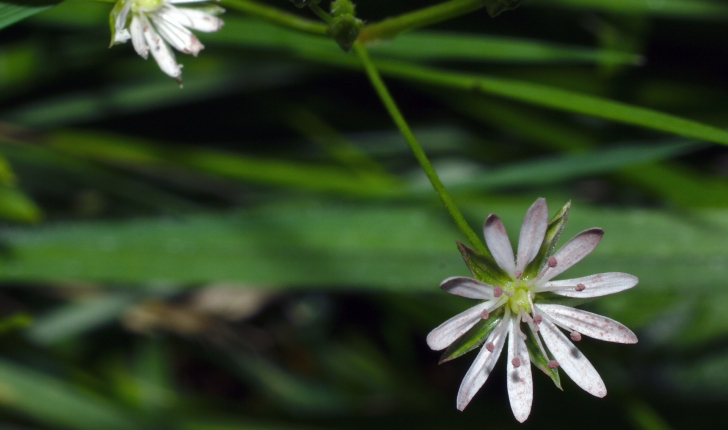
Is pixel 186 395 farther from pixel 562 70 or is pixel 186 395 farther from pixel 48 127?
pixel 562 70

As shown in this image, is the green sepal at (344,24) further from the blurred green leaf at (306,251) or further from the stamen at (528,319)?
the blurred green leaf at (306,251)

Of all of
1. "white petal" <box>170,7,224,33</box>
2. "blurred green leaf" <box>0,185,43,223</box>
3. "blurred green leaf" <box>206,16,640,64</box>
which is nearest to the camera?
"white petal" <box>170,7,224,33</box>

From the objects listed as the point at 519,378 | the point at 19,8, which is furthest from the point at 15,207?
the point at 519,378

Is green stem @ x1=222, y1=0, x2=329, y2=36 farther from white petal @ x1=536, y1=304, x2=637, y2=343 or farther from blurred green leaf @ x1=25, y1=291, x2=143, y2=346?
blurred green leaf @ x1=25, y1=291, x2=143, y2=346

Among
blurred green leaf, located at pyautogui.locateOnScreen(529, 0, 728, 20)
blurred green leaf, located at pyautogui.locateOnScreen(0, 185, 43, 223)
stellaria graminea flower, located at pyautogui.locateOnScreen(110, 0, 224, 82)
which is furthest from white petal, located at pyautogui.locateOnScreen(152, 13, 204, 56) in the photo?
blurred green leaf, located at pyautogui.locateOnScreen(529, 0, 728, 20)

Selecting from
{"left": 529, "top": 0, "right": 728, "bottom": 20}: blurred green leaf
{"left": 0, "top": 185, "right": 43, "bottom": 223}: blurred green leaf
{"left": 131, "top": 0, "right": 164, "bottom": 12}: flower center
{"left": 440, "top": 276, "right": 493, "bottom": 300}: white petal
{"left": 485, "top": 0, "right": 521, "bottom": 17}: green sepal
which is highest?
{"left": 529, "top": 0, "right": 728, "bottom": 20}: blurred green leaf

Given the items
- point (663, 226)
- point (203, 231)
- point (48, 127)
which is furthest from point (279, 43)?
point (663, 226)
